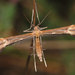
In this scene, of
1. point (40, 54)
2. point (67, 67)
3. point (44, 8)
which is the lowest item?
point (67, 67)

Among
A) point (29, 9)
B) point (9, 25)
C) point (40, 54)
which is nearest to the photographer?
point (40, 54)

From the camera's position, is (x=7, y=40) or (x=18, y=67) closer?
(x=7, y=40)

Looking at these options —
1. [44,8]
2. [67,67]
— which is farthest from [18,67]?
[44,8]

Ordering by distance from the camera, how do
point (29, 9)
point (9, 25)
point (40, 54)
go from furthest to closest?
point (29, 9)
point (9, 25)
point (40, 54)

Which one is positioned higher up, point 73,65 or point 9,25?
point 9,25

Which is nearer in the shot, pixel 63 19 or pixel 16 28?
pixel 16 28

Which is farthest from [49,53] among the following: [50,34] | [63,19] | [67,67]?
[50,34]

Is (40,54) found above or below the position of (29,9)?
below

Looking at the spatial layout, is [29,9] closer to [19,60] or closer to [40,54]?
[19,60]

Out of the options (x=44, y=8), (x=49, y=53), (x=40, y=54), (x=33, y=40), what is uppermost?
(x=44, y=8)

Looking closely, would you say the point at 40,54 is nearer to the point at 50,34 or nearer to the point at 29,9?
the point at 50,34
